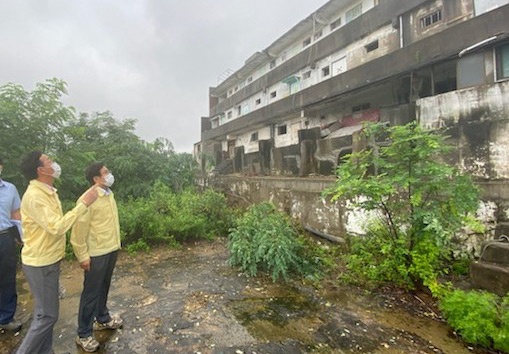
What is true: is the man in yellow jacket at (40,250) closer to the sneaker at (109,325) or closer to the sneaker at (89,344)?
the sneaker at (89,344)

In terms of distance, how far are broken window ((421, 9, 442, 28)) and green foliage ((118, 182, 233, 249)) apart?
30.9ft

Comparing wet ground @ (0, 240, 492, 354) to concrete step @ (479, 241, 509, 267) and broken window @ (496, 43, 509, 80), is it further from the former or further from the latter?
broken window @ (496, 43, 509, 80)

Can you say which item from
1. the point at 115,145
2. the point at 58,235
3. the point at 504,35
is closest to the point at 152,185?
the point at 115,145

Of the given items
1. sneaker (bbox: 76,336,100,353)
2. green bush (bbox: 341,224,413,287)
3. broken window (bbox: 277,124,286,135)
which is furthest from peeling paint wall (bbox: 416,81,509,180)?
broken window (bbox: 277,124,286,135)

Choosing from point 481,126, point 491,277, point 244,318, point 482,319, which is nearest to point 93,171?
point 244,318

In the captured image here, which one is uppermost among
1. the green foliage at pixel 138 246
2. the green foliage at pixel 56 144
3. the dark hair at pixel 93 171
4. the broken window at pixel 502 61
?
the broken window at pixel 502 61

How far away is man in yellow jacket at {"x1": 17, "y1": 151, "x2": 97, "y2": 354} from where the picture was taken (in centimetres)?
228

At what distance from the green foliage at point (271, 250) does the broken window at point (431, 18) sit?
9.07 m

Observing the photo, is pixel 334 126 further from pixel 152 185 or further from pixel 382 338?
pixel 382 338

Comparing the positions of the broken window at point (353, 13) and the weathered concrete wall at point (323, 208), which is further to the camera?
the broken window at point (353, 13)

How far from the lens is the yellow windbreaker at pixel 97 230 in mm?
2527

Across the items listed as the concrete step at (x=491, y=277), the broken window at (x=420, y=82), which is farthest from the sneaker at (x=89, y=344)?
the broken window at (x=420, y=82)

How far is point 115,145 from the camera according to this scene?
34.2ft

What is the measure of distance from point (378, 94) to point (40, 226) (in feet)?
41.3
